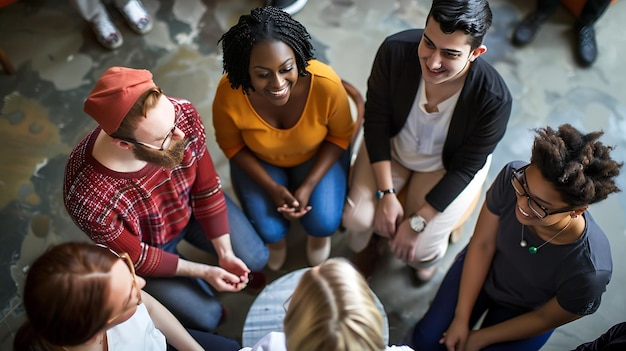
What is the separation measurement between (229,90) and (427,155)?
31.0 inches

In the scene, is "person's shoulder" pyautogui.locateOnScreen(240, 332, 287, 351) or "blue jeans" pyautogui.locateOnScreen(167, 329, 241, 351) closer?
"person's shoulder" pyautogui.locateOnScreen(240, 332, 287, 351)

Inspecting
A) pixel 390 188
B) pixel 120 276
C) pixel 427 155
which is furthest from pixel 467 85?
pixel 120 276

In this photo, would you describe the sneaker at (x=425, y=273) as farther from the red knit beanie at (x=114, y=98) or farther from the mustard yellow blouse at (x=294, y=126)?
the red knit beanie at (x=114, y=98)

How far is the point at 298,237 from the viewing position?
8.04 feet

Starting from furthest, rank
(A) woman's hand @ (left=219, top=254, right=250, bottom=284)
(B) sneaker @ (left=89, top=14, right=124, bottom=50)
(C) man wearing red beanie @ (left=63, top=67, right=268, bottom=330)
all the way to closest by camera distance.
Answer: (B) sneaker @ (left=89, top=14, right=124, bottom=50) < (A) woman's hand @ (left=219, top=254, right=250, bottom=284) < (C) man wearing red beanie @ (left=63, top=67, right=268, bottom=330)

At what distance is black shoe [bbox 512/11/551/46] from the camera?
115 inches

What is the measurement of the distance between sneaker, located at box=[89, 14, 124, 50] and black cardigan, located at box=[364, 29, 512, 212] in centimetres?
168

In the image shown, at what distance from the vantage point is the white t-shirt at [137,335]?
151 centimetres

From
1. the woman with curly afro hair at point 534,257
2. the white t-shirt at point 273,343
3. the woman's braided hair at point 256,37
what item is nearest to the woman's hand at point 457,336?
the woman with curly afro hair at point 534,257

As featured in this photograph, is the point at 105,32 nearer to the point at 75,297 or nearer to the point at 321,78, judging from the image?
the point at 321,78

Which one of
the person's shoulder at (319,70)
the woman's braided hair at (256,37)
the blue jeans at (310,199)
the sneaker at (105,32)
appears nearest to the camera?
the woman's braided hair at (256,37)

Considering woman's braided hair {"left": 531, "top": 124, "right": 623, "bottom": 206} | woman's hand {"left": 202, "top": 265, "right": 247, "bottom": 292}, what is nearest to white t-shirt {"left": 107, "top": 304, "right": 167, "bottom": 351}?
woman's hand {"left": 202, "top": 265, "right": 247, "bottom": 292}

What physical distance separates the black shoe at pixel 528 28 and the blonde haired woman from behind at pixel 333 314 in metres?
2.22

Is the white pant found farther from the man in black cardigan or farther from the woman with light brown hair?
the woman with light brown hair
